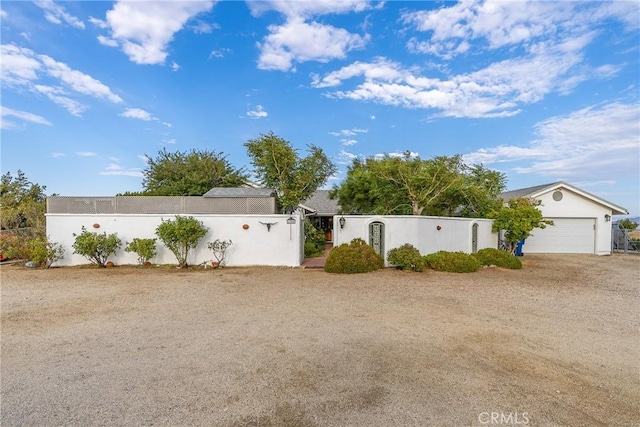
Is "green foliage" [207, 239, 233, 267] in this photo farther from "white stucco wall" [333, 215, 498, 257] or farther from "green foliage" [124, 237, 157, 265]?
"white stucco wall" [333, 215, 498, 257]

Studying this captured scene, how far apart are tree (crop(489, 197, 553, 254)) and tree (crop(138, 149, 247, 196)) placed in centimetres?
1863

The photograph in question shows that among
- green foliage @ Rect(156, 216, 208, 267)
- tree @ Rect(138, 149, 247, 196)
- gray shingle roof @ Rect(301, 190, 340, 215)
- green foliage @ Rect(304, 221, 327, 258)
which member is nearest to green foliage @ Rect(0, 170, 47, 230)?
green foliage @ Rect(156, 216, 208, 267)

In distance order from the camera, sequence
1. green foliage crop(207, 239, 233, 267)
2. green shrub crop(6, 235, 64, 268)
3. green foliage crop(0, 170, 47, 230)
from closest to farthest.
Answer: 1. green shrub crop(6, 235, 64, 268)
2. green foliage crop(207, 239, 233, 267)
3. green foliage crop(0, 170, 47, 230)

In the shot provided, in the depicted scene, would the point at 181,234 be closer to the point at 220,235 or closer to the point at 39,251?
the point at 220,235

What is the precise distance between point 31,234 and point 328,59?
16232mm

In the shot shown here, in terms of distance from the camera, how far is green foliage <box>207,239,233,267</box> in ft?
39.4

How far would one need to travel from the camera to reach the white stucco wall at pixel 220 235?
12.1m

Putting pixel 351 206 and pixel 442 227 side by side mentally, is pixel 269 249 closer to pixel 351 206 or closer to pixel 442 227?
pixel 442 227

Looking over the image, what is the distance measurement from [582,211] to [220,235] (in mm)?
21367

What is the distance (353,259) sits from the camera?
10.8 meters

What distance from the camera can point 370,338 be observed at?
4723mm

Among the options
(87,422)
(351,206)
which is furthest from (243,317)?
(351,206)

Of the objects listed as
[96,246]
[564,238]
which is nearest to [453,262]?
[564,238]

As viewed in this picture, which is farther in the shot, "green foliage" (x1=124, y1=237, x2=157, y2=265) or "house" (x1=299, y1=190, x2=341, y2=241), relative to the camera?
"house" (x1=299, y1=190, x2=341, y2=241)
